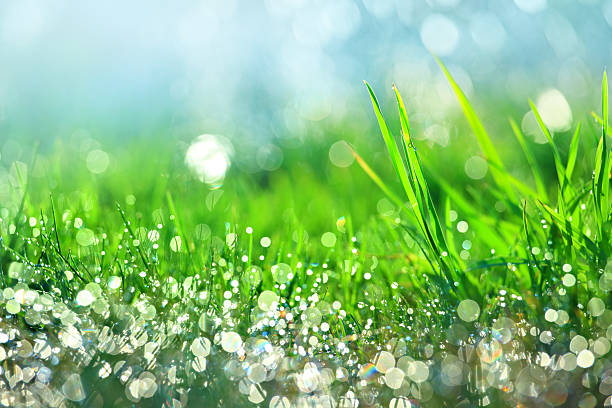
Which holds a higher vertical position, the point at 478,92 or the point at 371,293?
the point at 371,293

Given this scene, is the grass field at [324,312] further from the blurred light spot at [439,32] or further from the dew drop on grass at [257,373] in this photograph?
the blurred light spot at [439,32]

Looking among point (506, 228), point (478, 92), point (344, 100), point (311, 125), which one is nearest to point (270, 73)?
point (344, 100)

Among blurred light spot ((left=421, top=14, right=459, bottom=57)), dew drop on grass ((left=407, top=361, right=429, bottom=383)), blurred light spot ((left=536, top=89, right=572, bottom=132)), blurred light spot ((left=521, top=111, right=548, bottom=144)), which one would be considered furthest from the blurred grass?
blurred light spot ((left=421, top=14, right=459, bottom=57))

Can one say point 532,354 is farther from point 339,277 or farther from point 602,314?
point 339,277

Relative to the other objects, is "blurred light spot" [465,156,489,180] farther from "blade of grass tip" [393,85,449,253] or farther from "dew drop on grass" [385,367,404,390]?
"dew drop on grass" [385,367,404,390]

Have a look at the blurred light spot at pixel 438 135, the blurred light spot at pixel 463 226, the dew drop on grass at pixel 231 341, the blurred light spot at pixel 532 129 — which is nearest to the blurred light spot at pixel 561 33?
the blurred light spot at pixel 532 129

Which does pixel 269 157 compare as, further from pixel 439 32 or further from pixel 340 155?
pixel 439 32
